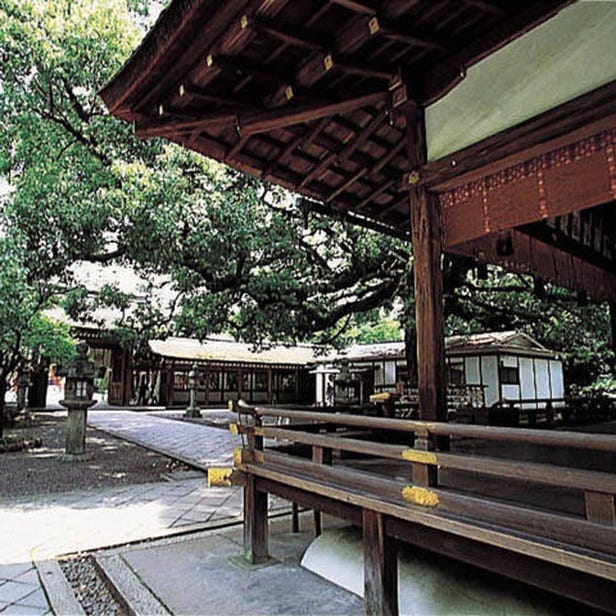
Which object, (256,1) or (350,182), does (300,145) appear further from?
(256,1)

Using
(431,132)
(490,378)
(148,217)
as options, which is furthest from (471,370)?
(431,132)

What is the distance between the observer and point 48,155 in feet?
31.1

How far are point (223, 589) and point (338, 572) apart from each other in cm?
75

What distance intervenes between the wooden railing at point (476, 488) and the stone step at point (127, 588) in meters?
0.80

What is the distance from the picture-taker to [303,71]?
311 centimetres

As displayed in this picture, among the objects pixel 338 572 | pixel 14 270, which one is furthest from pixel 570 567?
pixel 14 270

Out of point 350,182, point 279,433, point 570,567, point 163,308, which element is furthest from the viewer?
point 163,308

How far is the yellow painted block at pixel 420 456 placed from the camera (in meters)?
2.38

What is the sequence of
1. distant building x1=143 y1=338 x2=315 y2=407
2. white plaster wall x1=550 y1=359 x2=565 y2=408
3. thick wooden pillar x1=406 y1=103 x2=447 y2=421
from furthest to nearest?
distant building x1=143 y1=338 x2=315 y2=407, white plaster wall x1=550 y1=359 x2=565 y2=408, thick wooden pillar x1=406 y1=103 x2=447 y2=421

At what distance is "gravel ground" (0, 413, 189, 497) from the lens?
6.28m

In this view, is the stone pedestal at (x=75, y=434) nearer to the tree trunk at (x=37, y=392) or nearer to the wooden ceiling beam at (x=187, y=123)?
the wooden ceiling beam at (x=187, y=123)

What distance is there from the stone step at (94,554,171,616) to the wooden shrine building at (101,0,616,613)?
79cm

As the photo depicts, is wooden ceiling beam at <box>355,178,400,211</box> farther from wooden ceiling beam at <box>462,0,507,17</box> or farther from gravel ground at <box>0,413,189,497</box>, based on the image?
gravel ground at <box>0,413,189,497</box>

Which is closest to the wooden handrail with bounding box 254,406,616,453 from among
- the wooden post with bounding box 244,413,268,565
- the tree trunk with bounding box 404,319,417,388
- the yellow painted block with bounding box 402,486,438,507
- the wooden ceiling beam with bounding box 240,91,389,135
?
the yellow painted block with bounding box 402,486,438,507
